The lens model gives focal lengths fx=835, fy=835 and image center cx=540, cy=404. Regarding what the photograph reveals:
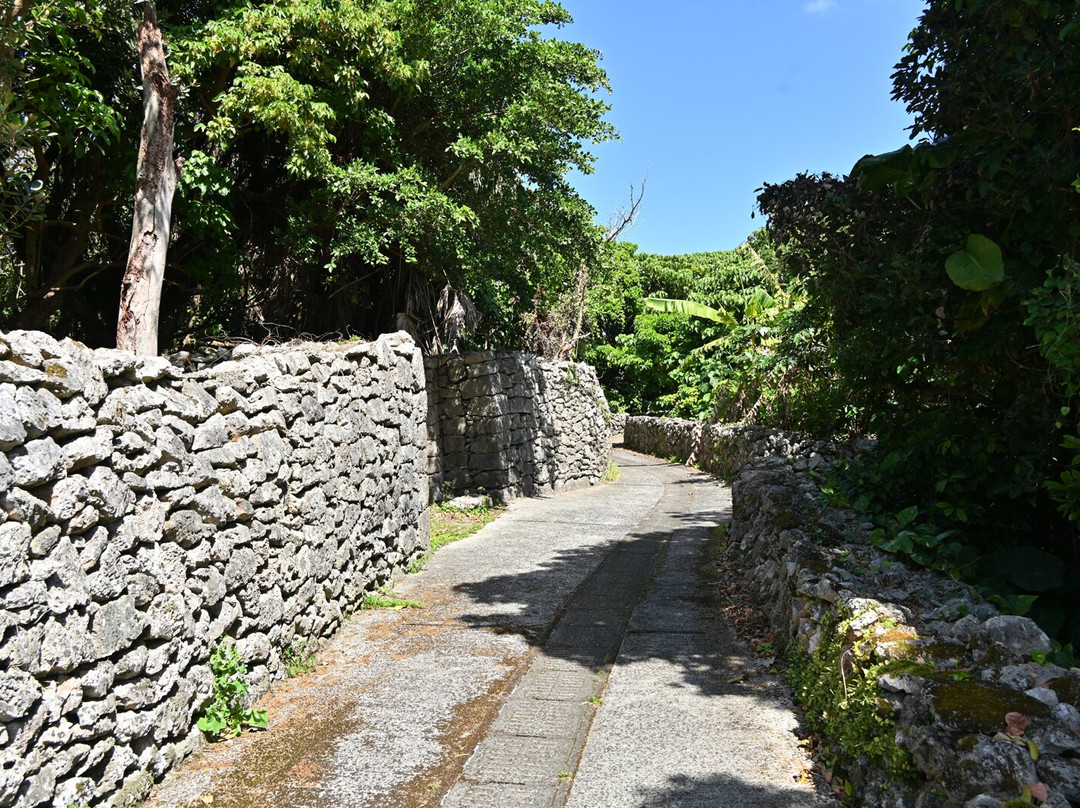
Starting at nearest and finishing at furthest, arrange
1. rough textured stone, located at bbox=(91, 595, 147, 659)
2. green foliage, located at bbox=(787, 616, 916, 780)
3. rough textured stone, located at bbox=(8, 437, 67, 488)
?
1. rough textured stone, located at bbox=(8, 437, 67, 488)
2. green foliage, located at bbox=(787, 616, 916, 780)
3. rough textured stone, located at bbox=(91, 595, 147, 659)

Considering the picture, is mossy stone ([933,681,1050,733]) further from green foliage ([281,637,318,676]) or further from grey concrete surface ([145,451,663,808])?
green foliage ([281,637,318,676])

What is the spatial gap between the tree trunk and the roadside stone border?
20.9 ft

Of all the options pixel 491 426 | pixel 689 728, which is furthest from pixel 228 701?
pixel 491 426

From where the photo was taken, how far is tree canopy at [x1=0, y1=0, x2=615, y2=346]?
865 centimetres

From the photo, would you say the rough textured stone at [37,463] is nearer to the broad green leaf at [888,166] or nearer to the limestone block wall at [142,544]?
the limestone block wall at [142,544]

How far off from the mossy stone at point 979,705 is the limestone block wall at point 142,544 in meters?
3.50

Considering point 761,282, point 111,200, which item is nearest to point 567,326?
point 761,282

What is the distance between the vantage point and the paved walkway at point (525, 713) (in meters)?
4.05

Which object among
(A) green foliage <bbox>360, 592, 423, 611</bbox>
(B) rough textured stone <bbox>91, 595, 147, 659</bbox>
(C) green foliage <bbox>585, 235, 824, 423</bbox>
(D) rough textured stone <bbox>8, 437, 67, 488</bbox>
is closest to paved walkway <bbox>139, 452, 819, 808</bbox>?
(A) green foliage <bbox>360, 592, 423, 611</bbox>

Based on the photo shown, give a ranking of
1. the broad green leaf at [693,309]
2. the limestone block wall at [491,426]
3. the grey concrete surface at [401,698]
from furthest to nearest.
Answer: the broad green leaf at [693,309], the limestone block wall at [491,426], the grey concrete surface at [401,698]

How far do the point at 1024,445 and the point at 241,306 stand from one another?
9994 mm

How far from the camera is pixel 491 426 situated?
46.7 feet

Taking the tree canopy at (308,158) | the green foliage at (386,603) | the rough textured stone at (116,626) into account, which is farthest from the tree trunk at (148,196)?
the rough textured stone at (116,626)

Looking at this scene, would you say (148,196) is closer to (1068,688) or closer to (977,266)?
(977,266)
